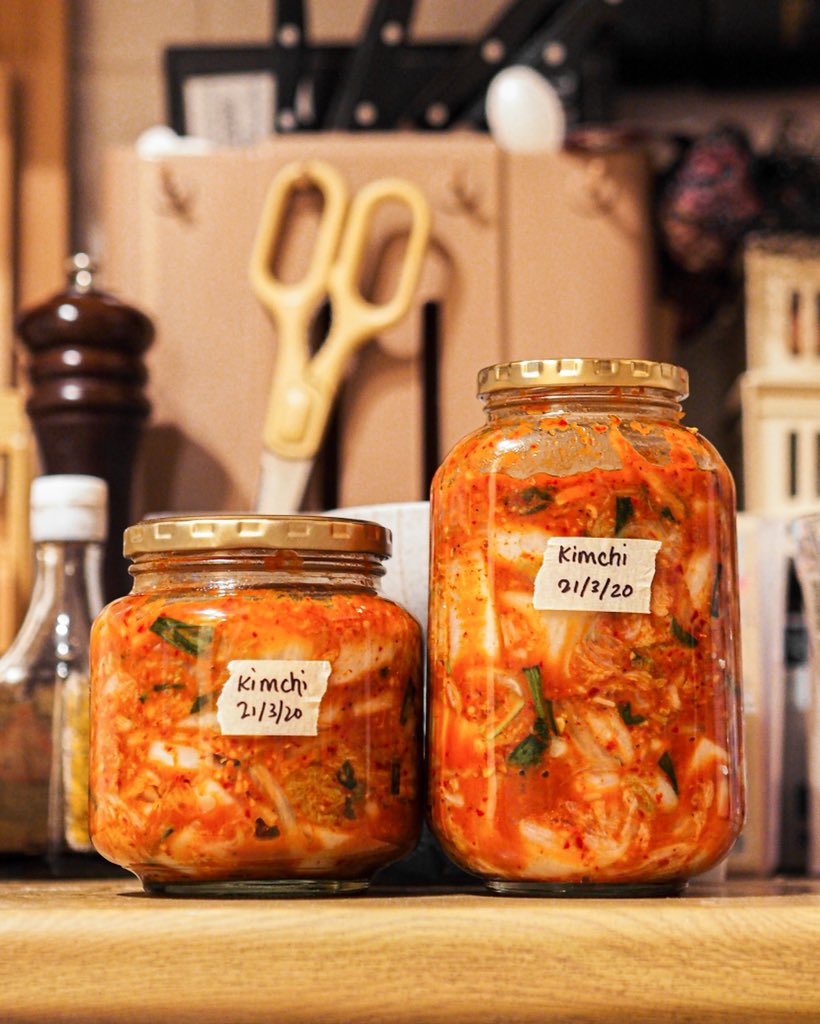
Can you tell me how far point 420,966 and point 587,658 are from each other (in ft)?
0.40

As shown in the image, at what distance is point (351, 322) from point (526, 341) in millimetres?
157

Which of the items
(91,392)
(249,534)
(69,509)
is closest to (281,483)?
(91,392)

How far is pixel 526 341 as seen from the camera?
1188 millimetres

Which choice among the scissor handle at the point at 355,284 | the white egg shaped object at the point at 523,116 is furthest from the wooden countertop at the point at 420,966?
the white egg shaped object at the point at 523,116

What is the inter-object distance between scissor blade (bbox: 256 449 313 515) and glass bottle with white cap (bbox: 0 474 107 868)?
32cm

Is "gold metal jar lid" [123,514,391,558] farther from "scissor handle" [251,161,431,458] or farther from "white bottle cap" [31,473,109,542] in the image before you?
"scissor handle" [251,161,431,458]

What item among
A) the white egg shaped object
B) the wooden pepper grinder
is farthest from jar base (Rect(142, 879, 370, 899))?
the white egg shaped object

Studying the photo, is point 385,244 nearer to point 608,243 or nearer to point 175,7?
point 608,243

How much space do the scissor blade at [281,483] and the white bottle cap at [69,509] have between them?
33 centimetres

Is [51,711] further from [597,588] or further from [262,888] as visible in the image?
[597,588]

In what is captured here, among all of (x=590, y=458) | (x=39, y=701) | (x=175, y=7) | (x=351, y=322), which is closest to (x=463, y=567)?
(x=590, y=458)

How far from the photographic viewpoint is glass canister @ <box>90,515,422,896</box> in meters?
0.52

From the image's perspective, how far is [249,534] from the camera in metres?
0.54

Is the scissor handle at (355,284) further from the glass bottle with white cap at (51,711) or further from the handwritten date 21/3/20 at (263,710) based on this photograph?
the handwritten date 21/3/20 at (263,710)
